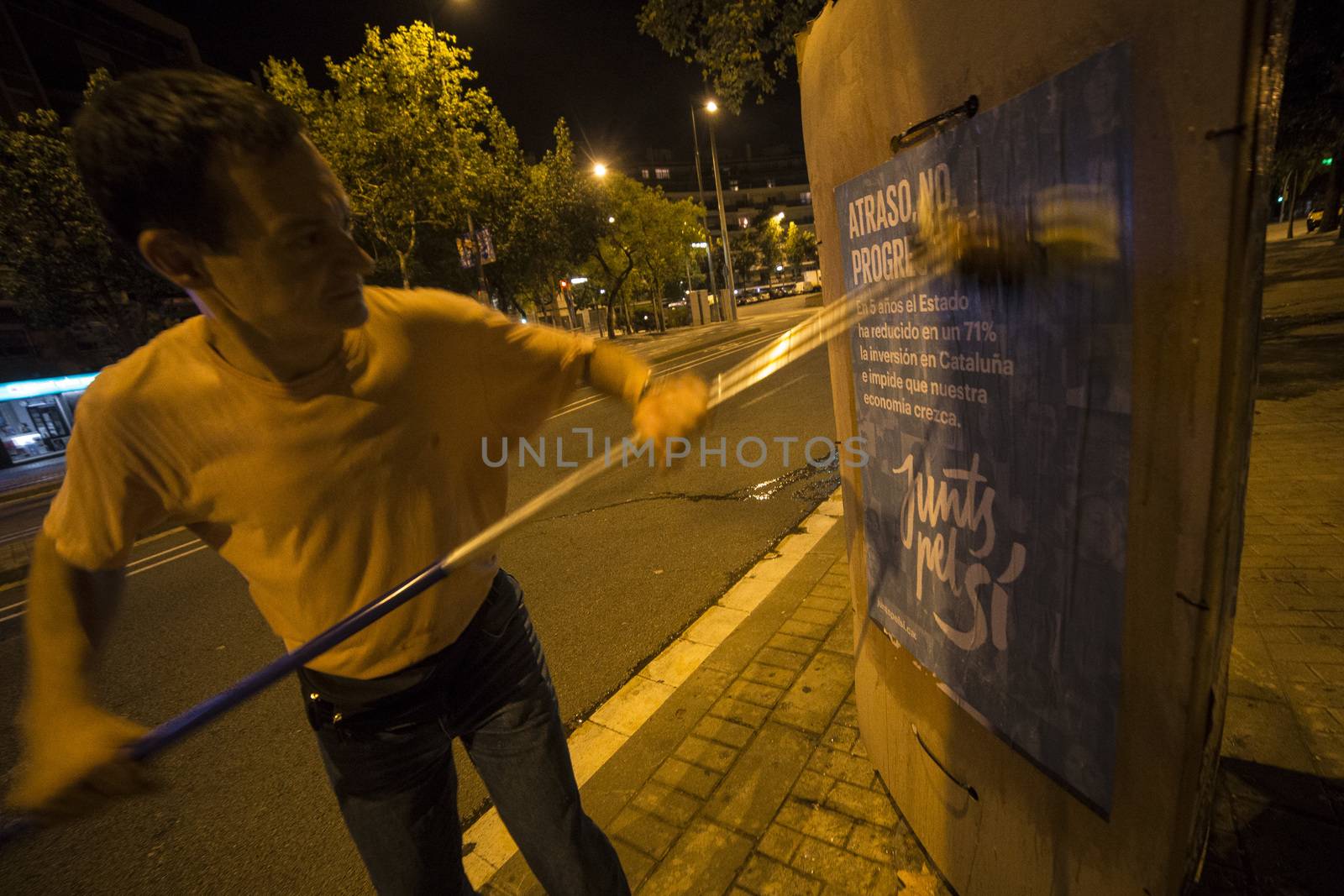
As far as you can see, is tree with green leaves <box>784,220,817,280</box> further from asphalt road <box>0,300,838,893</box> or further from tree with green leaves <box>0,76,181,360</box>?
asphalt road <box>0,300,838,893</box>

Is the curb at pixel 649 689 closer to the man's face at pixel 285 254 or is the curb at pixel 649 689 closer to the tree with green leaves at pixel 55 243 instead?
the man's face at pixel 285 254

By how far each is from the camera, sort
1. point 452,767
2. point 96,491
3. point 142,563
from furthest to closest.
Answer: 1. point 142,563
2. point 452,767
3. point 96,491

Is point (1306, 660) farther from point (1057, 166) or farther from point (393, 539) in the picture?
point (393, 539)

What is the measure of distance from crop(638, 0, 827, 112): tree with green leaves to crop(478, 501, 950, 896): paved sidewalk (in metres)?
6.35

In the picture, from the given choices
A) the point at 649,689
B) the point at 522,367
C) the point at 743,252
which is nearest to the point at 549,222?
the point at 649,689

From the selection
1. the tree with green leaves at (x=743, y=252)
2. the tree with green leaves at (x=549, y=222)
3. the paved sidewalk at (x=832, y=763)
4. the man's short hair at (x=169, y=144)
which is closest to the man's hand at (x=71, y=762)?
the man's short hair at (x=169, y=144)

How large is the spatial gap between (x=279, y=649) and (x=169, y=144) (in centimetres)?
441

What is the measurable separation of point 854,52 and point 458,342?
1239 millimetres

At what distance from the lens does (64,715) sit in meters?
1.20

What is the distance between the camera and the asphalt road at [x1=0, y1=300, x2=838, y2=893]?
8.54ft

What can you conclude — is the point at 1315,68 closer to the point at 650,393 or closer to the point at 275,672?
the point at 650,393

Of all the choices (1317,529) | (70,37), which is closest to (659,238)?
(70,37)

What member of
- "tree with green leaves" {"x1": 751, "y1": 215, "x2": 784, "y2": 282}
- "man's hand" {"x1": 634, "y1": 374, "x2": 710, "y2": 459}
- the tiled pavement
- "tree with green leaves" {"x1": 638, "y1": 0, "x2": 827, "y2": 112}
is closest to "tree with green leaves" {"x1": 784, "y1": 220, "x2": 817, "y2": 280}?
"tree with green leaves" {"x1": 751, "y1": 215, "x2": 784, "y2": 282}

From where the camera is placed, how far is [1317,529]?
3.31 m
